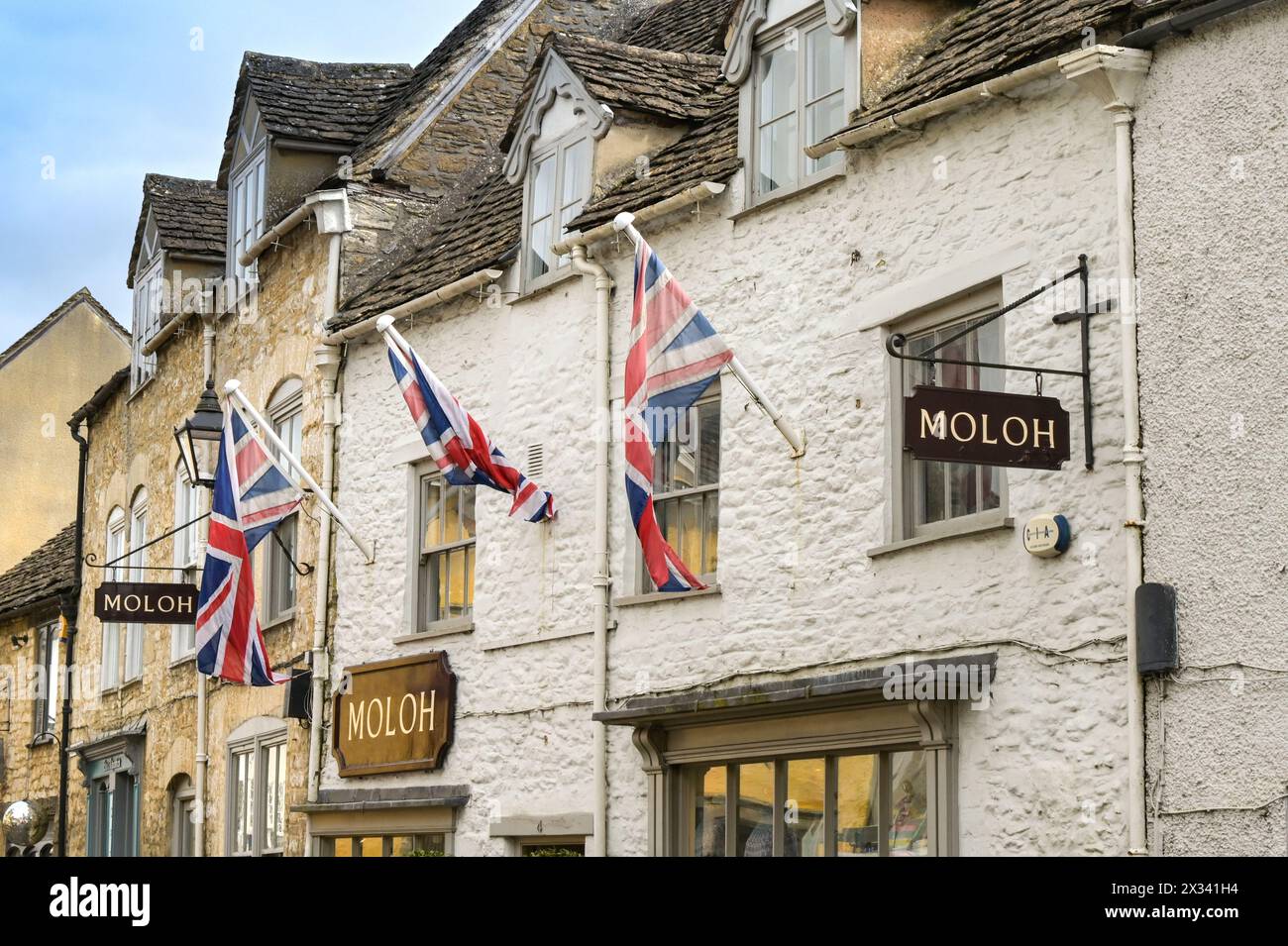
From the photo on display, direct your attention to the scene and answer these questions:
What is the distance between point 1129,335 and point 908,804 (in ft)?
9.60

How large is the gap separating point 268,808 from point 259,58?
7.79m

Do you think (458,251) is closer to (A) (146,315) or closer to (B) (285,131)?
(B) (285,131)

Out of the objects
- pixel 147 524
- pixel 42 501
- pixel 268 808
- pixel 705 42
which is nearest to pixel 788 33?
pixel 705 42

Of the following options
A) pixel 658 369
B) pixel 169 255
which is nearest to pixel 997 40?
pixel 658 369

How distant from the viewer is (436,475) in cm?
1562

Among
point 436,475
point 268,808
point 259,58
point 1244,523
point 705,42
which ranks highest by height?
point 259,58

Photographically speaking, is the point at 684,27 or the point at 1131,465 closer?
the point at 1131,465

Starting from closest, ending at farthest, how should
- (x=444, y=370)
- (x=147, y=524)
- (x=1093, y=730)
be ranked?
(x=1093, y=730) → (x=444, y=370) → (x=147, y=524)

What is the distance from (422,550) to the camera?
15.7m

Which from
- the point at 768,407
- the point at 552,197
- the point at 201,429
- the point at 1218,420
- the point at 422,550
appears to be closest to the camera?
the point at 1218,420

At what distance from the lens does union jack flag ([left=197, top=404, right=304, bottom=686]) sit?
1530 centimetres

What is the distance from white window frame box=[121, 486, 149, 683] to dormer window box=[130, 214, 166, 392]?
142cm

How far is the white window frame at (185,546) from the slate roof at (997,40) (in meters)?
10.9
